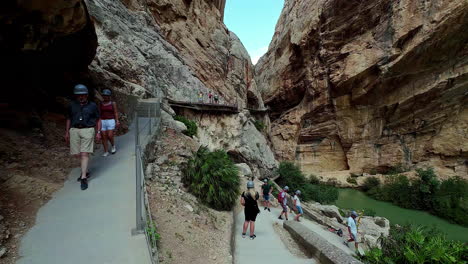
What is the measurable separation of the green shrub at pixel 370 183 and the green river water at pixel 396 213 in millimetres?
979

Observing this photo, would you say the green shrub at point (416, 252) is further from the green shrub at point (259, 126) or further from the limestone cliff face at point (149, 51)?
the green shrub at point (259, 126)

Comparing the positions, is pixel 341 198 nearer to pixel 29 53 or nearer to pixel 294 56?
pixel 294 56

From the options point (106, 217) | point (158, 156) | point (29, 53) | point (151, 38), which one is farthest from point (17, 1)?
point (151, 38)

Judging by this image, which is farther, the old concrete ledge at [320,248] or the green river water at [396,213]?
the green river water at [396,213]

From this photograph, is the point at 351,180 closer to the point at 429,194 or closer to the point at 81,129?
the point at 429,194

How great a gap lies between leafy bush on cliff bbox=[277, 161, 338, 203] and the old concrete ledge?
13447mm

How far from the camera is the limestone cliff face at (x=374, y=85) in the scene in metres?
20.3

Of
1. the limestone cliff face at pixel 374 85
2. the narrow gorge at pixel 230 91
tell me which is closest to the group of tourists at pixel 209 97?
the narrow gorge at pixel 230 91

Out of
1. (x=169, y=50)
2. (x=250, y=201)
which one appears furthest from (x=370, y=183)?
(x=169, y=50)

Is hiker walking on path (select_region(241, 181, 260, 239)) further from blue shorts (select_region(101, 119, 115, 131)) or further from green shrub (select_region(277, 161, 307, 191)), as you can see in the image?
green shrub (select_region(277, 161, 307, 191))

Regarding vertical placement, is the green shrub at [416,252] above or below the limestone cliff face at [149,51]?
below

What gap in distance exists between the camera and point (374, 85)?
24.5 m

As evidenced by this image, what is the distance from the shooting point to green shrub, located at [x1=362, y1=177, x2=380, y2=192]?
24.1 meters

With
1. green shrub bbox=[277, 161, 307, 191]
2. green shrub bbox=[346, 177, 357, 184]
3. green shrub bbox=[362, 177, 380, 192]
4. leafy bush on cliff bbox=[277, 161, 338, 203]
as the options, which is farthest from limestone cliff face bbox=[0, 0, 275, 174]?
green shrub bbox=[362, 177, 380, 192]
